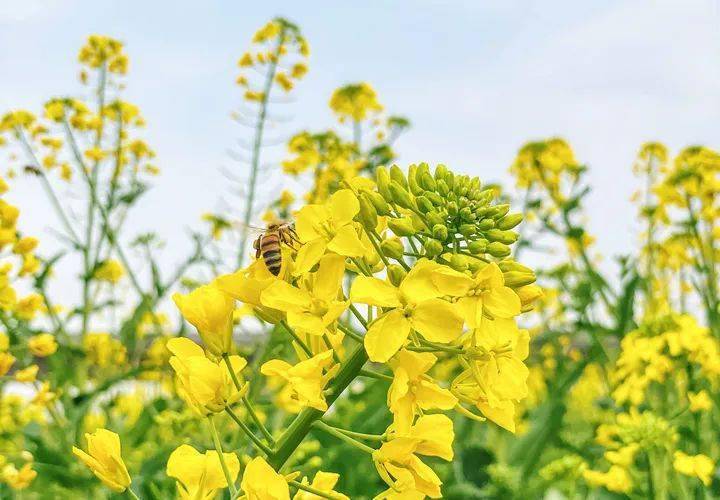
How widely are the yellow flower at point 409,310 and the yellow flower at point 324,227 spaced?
92 millimetres

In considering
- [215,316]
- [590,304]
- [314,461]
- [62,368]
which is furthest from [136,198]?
[215,316]

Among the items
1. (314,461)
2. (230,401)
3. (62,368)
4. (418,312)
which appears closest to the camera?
(418,312)

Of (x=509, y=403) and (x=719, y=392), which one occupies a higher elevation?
(x=509, y=403)

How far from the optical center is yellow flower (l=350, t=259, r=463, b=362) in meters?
1.36

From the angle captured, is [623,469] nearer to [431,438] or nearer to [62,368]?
[431,438]

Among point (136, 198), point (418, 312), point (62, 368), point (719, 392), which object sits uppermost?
point (418, 312)

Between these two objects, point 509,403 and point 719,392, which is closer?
point 509,403

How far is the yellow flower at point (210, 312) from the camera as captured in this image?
5.00 ft

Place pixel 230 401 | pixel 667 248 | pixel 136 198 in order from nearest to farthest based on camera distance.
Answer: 1. pixel 230 401
2. pixel 136 198
3. pixel 667 248

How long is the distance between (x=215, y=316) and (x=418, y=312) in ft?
1.30

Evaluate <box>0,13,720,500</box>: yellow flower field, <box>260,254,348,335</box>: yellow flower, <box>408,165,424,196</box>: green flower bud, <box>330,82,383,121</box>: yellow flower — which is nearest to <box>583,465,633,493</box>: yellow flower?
<box>0,13,720,500</box>: yellow flower field

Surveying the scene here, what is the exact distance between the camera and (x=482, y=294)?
4.64ft

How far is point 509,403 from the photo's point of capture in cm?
154

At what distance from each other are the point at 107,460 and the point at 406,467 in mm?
547
